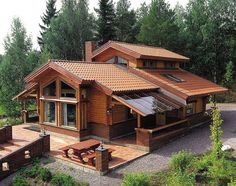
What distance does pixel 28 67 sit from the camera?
98.3 ft

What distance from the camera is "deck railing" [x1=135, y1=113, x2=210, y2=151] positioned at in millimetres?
13984

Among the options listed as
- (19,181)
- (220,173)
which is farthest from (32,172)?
(220,173)

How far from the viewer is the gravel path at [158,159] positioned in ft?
36.0

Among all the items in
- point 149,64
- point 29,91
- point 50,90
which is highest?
point 149,64

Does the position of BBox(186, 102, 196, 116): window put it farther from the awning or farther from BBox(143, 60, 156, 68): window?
BBox(143, 60, 156, 68): window

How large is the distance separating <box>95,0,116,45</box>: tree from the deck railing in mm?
22573

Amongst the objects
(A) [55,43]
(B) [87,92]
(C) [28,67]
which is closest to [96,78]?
(B) [87,92]

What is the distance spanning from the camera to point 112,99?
1538cm

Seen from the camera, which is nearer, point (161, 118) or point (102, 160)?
point (102, 160)

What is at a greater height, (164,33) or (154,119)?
(164,33)

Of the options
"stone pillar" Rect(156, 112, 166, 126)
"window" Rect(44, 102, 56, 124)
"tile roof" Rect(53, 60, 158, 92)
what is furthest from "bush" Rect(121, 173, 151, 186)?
"stone pillar" Rect(156, 112, 166, 126)

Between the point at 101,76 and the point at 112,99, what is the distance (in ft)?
6.26

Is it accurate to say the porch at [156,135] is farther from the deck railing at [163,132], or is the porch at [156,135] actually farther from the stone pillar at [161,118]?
the stone pillar at [161,118]

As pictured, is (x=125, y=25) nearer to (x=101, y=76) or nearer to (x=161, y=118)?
(x=161, y=118)
